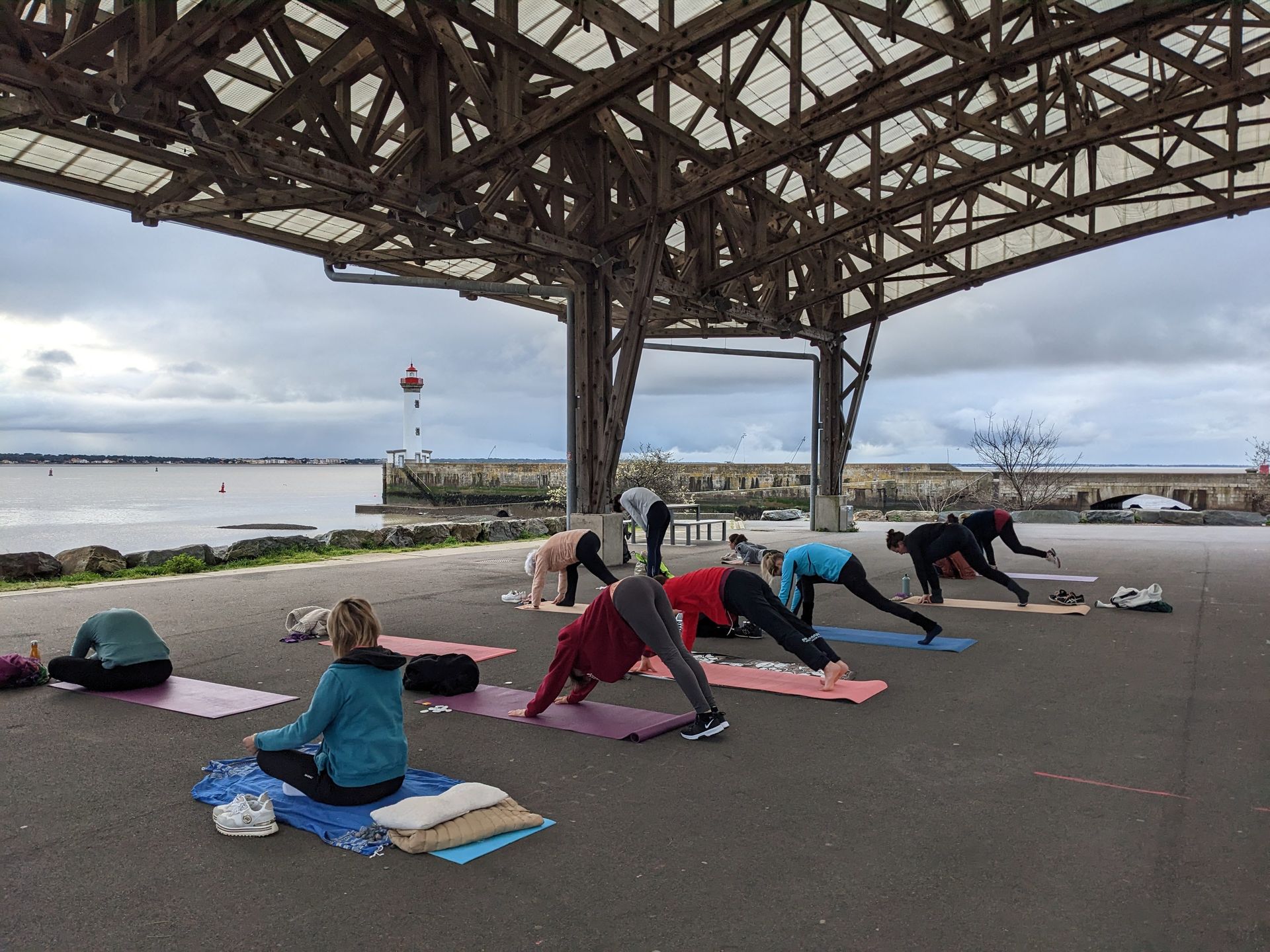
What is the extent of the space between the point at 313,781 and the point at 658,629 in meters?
2.05

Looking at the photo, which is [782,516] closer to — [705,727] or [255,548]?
[255,548]

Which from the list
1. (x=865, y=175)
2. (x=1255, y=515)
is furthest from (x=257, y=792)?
(x=1255, y=515)

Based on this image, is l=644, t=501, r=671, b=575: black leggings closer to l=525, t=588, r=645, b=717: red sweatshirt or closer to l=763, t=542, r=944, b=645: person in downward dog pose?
l=763, t=542, r=944, b=645: person in downward dog pose

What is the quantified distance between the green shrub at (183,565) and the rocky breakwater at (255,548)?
15mm

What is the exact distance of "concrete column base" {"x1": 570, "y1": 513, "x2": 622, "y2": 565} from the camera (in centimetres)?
1454

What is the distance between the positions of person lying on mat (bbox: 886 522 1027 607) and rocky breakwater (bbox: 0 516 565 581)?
10605 mm

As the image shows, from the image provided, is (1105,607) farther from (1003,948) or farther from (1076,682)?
(1003,948)

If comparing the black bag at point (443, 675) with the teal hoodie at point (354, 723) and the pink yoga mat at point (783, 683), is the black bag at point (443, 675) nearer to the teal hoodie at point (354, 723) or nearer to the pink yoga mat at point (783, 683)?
the pink yoga mat at point (783, 683)

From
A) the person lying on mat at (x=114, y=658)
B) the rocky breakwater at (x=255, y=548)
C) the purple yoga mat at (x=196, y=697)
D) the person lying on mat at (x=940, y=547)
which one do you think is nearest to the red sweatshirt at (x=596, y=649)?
the purple yoga mat at (x=196, y=697)

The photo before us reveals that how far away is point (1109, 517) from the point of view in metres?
26.5

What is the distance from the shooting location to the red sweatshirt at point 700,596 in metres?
6.35

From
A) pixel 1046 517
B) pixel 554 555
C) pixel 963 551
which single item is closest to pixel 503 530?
pixel 554 555

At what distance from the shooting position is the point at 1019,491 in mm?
33281

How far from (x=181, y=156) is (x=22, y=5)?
6.31ft
